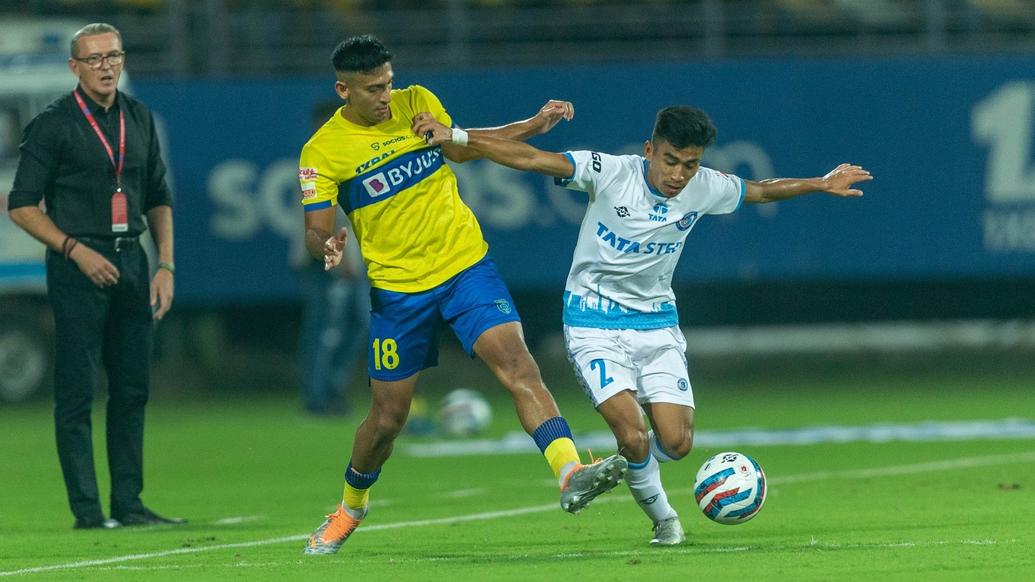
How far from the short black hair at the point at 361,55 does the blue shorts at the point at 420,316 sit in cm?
101

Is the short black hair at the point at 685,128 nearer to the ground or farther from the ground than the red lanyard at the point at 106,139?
farther from the ground

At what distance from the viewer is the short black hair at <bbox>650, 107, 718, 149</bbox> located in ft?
26.0

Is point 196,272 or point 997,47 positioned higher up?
point 997,47

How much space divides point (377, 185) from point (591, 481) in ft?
5.92

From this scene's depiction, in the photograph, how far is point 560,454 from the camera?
23.8 ft

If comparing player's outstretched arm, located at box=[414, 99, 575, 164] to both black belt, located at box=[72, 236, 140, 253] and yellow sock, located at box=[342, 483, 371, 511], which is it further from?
black belt, located at box=[72, 236, 140, 253]

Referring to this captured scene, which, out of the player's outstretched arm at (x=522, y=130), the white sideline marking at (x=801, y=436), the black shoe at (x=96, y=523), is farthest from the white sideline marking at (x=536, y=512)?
the player's outstretched arm at (x=522, y=130)

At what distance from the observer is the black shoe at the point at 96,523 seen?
30.1 feet

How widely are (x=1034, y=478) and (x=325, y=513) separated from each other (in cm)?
420

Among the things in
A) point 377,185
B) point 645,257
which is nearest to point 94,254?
point 377,185

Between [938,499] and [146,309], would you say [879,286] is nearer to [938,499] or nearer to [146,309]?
[938,499]

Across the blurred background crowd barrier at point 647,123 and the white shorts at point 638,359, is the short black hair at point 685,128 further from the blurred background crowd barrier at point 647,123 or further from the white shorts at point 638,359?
the blurred background crowd barrier at point 647,123

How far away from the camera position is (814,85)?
17.9 meters

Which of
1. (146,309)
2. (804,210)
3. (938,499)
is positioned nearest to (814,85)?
(804,210)
